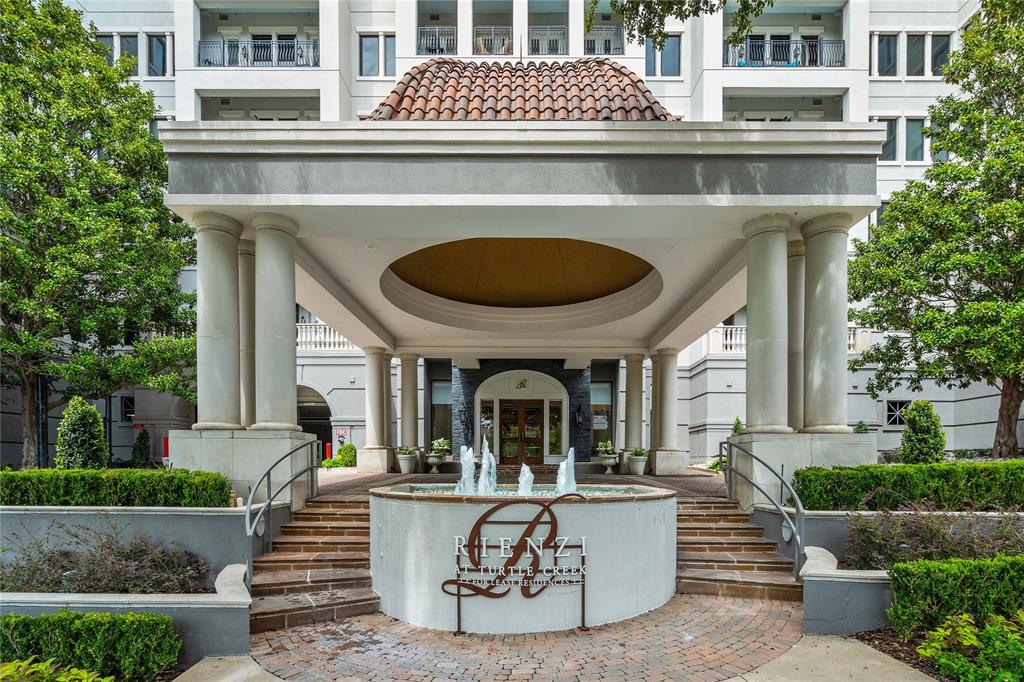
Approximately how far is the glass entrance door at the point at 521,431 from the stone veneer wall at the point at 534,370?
2.45 feet

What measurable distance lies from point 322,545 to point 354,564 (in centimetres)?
73

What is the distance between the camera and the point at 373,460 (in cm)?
1964

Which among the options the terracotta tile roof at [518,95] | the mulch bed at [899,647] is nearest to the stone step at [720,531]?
the mulch bed at [899,647]

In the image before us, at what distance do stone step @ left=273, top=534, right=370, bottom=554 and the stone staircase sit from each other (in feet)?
0.05

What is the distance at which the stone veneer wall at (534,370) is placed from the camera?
25655 millimetres

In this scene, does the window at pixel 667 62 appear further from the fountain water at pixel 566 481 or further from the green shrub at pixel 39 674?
the green shrub at pixel 39 674

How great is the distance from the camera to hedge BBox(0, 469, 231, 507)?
8312 millimetres

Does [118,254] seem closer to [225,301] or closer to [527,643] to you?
[225,301]

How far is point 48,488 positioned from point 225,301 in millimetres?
3622

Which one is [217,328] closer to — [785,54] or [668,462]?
[668,462]

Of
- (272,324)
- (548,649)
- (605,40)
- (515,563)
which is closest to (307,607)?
(515,563)

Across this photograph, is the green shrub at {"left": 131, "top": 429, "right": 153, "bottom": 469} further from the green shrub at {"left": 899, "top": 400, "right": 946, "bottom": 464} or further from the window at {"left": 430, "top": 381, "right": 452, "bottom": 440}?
the green shrub at {"left": 899, "top": 400, "right": 946, "bottom": 464}

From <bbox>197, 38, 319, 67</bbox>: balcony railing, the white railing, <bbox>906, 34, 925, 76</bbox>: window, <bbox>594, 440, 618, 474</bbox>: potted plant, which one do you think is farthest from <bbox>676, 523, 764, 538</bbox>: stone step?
<bbox>906, 34, 925, 76</bbox>: window

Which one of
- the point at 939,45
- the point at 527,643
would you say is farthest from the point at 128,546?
the point at 939,45
